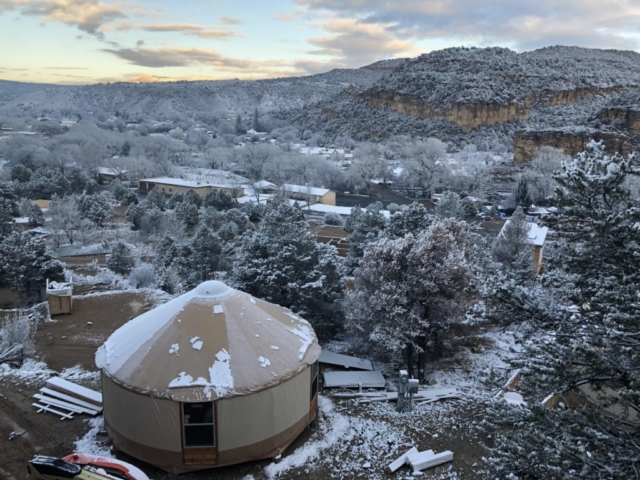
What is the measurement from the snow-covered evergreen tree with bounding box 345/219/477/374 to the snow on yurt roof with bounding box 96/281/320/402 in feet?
8.15

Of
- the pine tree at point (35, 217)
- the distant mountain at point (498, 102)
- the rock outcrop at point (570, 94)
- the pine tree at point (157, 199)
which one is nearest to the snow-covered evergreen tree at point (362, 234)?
the pine tree at point (157, 199)

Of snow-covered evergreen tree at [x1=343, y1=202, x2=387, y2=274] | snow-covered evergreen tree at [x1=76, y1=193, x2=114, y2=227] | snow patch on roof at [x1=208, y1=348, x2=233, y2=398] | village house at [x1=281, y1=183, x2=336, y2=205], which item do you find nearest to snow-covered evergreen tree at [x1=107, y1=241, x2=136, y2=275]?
snow-covered evergreen tree at [x1=343, y1=202, x2=387, y2=274]

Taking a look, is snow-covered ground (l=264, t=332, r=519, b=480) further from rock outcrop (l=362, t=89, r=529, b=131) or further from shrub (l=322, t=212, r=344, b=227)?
rock outcrop (l=362, t=89, r=529, b=131)

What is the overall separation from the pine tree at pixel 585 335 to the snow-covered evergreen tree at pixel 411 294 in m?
6.14

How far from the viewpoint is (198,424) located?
8680 millimetres

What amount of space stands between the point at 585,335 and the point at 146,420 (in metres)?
7.20

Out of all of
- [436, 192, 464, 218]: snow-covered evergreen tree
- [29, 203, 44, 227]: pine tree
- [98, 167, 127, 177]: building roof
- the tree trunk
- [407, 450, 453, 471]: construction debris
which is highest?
[436, 192, 464, 218]: snow-covered evergreen tree

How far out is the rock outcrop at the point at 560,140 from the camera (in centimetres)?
4772

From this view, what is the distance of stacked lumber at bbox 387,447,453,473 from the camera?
29.9ft

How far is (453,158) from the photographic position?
195ft

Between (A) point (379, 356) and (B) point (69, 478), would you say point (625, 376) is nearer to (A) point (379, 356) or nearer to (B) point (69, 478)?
(B) point (69, 478)

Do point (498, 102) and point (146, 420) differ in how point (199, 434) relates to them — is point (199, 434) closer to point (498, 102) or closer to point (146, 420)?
point (146, 420)

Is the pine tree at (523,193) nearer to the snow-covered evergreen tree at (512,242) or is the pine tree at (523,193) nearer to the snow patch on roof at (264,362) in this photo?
the snow-covered evergreen tree at (512,242)

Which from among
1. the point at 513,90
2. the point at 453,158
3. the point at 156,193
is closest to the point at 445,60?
the point at 513,90
